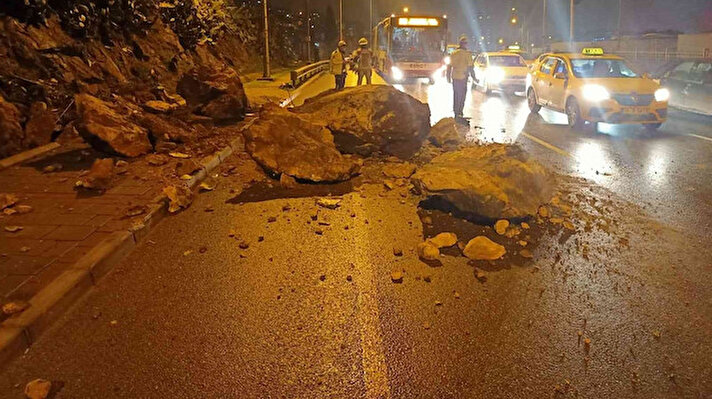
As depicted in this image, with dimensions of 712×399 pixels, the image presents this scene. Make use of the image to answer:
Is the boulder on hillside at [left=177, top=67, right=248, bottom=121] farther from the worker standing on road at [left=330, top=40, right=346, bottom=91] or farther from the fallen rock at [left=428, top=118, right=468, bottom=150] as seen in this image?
the worker standing on road at [left=330, top=40, right=346, bottom=91]

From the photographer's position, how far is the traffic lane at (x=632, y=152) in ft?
22.9

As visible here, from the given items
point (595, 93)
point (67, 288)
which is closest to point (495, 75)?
point (595, 93)

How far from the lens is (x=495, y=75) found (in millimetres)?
21609

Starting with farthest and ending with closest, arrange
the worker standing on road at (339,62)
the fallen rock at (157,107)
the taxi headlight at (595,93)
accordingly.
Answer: the worker standing on road at (339,62)
the taxi headlight at (595,93)
the fallen rock at (157,107)

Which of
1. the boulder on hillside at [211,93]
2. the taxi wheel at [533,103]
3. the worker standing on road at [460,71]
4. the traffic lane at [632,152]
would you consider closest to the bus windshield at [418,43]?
the traffic lane at [632,152]

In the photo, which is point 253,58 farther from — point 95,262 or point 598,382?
point 598,382

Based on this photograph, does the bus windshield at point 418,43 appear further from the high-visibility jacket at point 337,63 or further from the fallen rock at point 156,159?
the fallen rock at point 156,159

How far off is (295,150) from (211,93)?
4.48 meters

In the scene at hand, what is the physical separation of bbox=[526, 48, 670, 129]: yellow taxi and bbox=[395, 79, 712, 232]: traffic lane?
0.41m

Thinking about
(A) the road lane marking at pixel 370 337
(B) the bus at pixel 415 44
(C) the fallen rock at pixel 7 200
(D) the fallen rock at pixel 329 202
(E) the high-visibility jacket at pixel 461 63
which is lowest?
(A) the road lane marking at pixel 370 337

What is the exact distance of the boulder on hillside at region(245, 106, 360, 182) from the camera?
7617mm

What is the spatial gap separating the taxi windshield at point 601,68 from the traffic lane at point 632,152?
48.6 inches

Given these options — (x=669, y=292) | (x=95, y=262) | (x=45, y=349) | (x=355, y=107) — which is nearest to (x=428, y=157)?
(x=355, y=107)

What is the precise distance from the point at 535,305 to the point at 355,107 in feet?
18.9
